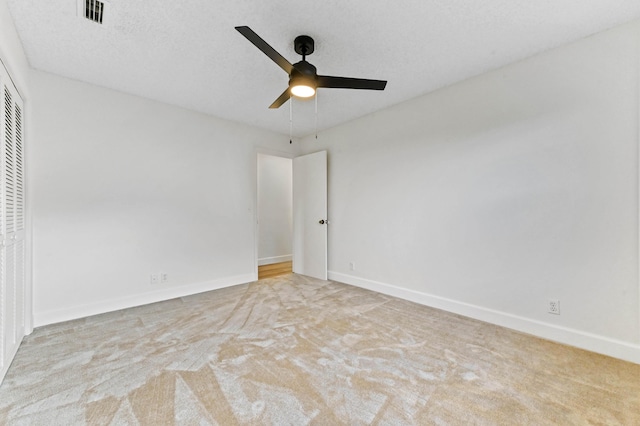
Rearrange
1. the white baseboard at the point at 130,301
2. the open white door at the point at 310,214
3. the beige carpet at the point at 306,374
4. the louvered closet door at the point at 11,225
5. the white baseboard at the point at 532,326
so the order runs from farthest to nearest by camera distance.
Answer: the open white door at the point at 310,214 < the white baseboard at the point at 130,301 < the white baseboard at the point at 532,326 < the louvered closet door at the point at 11,225 < the beige carpet at the point at 306,374

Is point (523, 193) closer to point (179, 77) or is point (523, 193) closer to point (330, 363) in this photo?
point (330, 363)

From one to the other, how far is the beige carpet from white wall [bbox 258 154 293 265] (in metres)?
3.04

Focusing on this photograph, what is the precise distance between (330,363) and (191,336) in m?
1.30

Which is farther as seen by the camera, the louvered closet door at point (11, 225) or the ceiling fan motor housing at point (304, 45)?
the ceiling fan motor housing at point (304, 45)

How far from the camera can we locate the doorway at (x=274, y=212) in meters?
5.81

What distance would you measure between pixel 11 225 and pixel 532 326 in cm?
434

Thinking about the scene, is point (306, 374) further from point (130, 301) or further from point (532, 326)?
point (130, 301)

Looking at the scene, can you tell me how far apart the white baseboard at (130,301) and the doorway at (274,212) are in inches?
65.7

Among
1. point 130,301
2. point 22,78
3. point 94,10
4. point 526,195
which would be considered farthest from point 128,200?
point 526,195

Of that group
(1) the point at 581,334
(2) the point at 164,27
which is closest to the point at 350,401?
(1) the point at 581,334

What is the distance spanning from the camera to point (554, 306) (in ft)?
7.59

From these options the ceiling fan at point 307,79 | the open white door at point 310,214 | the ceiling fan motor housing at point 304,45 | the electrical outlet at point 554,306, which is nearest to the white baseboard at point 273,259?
the open white door at point 310,214

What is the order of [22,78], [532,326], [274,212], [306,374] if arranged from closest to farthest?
[306,374]
[22,78]
[532,326]
[274,212]

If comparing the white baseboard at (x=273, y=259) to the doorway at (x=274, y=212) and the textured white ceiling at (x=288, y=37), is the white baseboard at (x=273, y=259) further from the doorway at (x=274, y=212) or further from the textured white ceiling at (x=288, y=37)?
the textured white ceiling at (x=288, y=37)
